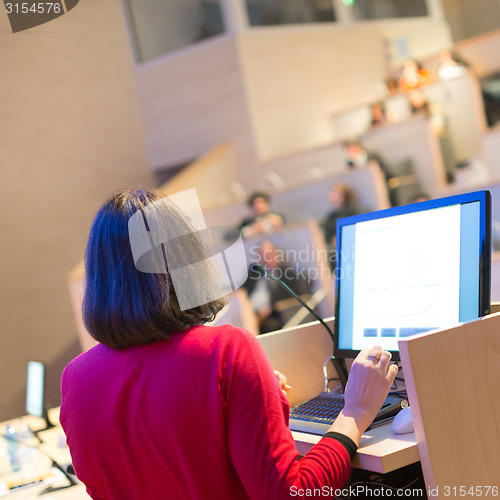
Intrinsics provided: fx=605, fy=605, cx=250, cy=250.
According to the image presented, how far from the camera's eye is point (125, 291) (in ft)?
2.85

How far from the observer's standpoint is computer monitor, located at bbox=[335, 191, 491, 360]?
3.28ft

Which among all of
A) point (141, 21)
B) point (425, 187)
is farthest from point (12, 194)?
point (141, 21)

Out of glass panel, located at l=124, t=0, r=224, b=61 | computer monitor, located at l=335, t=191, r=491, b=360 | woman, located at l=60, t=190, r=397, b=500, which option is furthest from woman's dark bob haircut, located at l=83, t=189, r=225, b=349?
glass panel, located at l=124, t=0, r=224, b=61

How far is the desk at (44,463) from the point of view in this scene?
1.39 metres

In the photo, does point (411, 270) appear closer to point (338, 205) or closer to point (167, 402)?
point (167, 402)

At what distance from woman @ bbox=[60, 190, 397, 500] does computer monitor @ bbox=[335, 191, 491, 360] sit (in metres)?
0.25

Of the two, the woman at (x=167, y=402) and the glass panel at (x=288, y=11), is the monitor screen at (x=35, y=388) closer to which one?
the woman at (x=167, y=402)

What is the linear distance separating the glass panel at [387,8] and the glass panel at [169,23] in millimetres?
1811

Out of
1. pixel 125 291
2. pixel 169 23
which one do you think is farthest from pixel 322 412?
pixel 169 23

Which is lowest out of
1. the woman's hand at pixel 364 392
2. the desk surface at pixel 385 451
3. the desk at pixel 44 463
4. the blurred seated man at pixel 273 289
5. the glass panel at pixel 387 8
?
the blurred seated man at pixel 273 289

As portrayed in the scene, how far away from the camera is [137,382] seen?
86cm

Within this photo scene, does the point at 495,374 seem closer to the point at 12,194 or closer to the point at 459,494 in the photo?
the point at 459,494

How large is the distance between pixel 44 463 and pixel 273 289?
2769mm

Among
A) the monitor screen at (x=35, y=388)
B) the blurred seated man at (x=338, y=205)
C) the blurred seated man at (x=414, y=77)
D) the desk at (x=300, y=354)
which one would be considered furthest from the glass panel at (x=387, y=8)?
the desk at (x=300, y=354)
